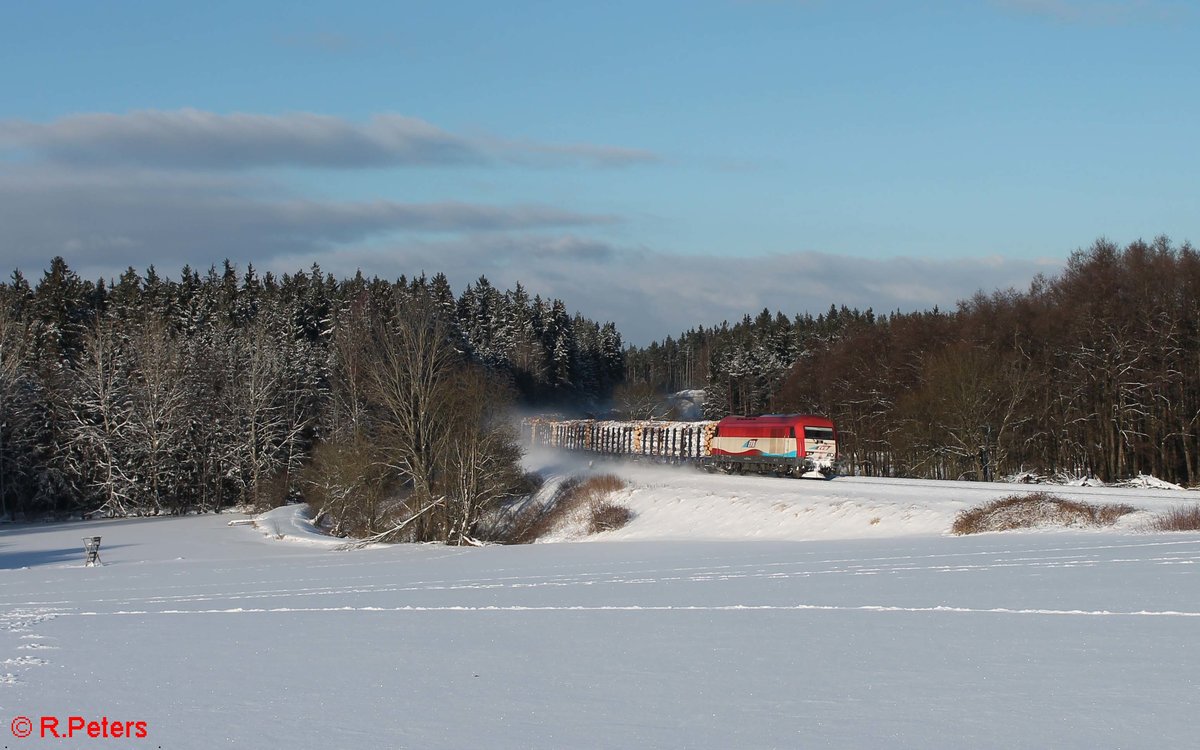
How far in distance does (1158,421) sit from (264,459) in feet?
171

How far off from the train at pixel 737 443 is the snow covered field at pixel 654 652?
22387 mm

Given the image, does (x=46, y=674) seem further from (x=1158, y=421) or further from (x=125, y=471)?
(x=125, y=471)

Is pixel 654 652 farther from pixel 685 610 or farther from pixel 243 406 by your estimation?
pixel 243 406

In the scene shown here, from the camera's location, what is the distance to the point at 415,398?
51031 millimetres

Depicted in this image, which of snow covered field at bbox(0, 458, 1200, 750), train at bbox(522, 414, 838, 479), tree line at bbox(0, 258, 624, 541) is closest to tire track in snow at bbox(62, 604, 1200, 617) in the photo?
snow covered field at bbox(0, 458, 1200, 750)

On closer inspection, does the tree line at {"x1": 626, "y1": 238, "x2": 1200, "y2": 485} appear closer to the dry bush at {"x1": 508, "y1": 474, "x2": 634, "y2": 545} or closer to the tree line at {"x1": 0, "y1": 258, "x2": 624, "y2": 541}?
the dry bush at {"x1": 508, "y1": 474, "x2": 634, "y2": 545}

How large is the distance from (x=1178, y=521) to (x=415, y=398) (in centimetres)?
3374

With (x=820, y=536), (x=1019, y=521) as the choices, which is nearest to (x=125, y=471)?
(x=820, y=536)

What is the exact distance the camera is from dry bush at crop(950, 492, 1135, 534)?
2938 cm

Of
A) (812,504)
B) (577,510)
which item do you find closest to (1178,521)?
(812,504)

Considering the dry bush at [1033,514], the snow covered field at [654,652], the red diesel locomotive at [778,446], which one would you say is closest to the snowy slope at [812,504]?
the dry bush at [1033,514]

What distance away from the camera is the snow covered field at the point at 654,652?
9.66 meters

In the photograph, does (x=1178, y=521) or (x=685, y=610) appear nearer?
(x=685, y=610)

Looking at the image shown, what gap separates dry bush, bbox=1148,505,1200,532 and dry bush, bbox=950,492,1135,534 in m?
1.43
